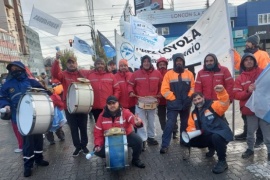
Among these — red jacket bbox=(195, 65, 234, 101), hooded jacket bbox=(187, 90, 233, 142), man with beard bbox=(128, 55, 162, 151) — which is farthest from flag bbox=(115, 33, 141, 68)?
hooded jacket bbox=(187, 90, 233, 142)

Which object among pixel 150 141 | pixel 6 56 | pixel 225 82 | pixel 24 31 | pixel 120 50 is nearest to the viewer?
pixel 225 82

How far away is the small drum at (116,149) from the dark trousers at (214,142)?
1.25m

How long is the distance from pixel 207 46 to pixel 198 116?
2.10 m

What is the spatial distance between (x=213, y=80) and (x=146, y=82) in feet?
4.49

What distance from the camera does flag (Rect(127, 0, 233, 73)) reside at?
208 inches

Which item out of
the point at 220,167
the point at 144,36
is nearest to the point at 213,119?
the point at 220,167

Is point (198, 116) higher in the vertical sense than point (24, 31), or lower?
lower

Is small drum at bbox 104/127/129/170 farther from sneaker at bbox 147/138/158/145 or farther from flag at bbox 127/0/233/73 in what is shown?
flag at bbox 127/0/233/73

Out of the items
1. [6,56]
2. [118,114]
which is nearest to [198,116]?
[118,114]

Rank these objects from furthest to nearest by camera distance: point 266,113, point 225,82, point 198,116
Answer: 1. point 225,82
2. point 198,116
3. point 266,113

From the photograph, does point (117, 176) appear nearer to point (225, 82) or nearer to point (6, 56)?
point (225, 82)

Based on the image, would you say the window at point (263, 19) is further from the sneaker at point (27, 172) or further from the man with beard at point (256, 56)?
the sneaker at point (27, 172)

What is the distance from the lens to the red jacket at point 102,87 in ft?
16.9

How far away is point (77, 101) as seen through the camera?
4.72 meters
